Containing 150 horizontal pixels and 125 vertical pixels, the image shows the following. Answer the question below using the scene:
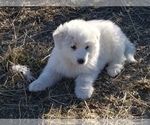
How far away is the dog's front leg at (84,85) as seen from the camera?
18.3 ft

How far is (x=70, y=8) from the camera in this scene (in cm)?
734

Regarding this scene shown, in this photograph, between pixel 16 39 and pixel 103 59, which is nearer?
pixel 103 59

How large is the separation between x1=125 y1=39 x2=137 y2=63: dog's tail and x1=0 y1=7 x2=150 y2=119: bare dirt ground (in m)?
0.08

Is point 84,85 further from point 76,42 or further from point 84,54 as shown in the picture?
point 76,42

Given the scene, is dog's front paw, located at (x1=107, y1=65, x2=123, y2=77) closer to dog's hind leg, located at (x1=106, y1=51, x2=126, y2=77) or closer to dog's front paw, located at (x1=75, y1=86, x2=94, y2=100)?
dog's hind leg, located at (x1=106, y1=51, x2=126, y2=77)

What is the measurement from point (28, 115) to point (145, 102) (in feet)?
4.28

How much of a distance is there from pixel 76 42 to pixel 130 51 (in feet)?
3.85

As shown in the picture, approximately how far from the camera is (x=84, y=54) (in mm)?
5473

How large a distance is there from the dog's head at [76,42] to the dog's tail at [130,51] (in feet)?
2.63

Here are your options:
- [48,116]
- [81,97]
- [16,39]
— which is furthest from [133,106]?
[16,39]

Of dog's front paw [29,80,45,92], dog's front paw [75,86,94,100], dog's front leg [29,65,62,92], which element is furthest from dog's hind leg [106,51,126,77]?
dog's front paw [29,80,45,92]

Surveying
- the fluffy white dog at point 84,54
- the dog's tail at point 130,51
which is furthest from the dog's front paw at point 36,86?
the dog's tail at point 130,51

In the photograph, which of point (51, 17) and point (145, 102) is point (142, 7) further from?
point (145, 102)

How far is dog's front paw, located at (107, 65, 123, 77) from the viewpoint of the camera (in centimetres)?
600
